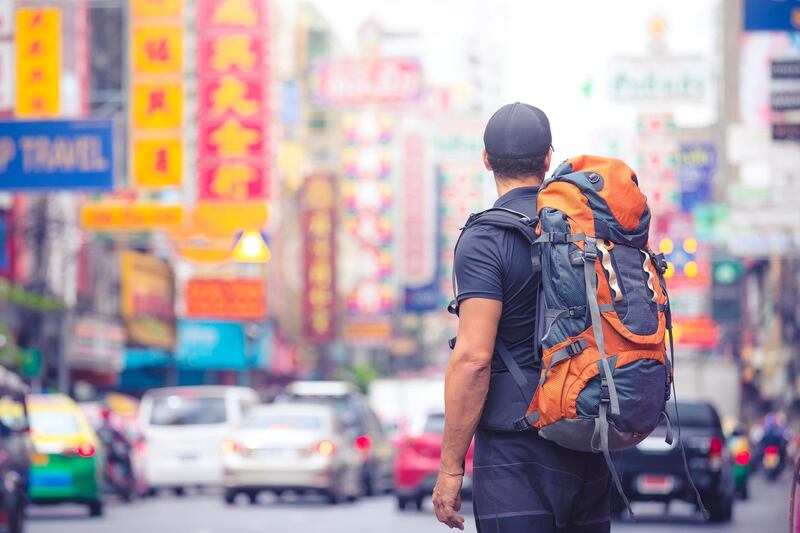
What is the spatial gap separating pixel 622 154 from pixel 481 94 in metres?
159

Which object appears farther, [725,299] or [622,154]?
[725,299]

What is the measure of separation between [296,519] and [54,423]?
347 centimetres

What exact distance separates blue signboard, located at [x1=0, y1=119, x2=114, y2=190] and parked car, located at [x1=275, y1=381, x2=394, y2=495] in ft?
22.3

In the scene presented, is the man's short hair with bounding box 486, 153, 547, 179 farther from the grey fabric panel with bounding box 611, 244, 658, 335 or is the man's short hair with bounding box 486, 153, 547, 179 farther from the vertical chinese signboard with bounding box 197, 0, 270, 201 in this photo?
the vertical chinese signboard with bounding box 197, 0, 270, 201

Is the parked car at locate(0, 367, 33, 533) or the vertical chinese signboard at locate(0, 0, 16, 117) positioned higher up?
the vertical chinese signboard at locate(0, 0, 16, 117)

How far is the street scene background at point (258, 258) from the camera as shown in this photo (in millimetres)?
22766

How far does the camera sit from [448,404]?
5.35 metres

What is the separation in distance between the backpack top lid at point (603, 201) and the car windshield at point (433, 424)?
18.2 m

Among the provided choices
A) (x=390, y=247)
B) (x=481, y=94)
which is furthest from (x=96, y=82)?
(x=481, y=94)

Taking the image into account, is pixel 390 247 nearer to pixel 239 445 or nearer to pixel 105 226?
pixel 105 226

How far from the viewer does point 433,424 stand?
78.0 feet

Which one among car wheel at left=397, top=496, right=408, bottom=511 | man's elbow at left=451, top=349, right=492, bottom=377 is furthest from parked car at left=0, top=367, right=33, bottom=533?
man's elbow at left=451, top=349, right=492, bottom=377

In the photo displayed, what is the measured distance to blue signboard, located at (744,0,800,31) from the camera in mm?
20797

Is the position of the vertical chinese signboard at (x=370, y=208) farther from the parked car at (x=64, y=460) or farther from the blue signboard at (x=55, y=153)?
the parked car at (x=64, y=460)
